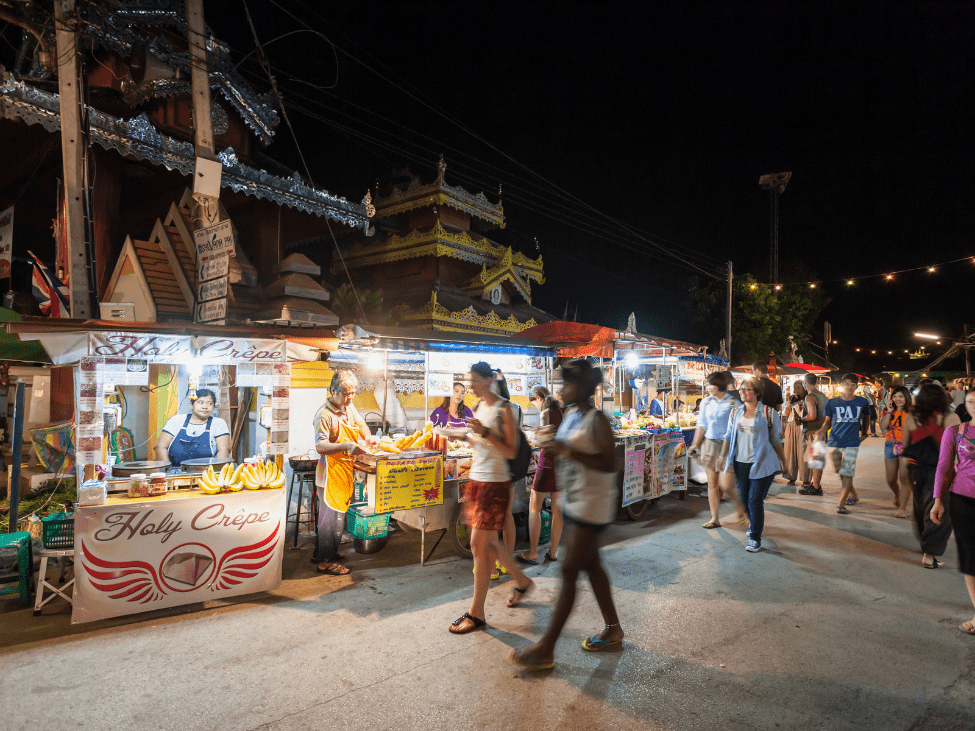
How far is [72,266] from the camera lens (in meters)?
6.20

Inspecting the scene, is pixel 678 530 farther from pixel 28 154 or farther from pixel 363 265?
pixel 363 265

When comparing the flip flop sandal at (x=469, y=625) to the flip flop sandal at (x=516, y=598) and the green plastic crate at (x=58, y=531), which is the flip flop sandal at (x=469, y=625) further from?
the green plastic crate at (x=58, y=531)

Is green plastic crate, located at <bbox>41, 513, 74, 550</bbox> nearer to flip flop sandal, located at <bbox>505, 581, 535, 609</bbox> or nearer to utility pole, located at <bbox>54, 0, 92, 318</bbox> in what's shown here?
utility pole, located at <bbox>54, 0, 92, 318</bbox>

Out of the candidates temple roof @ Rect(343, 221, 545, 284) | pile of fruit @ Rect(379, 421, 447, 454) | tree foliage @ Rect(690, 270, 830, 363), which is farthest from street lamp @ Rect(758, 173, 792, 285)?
pile of fruit @ Rect(379, 421, 447, 454)

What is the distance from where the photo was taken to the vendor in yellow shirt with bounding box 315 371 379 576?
Result: 17.3 feet

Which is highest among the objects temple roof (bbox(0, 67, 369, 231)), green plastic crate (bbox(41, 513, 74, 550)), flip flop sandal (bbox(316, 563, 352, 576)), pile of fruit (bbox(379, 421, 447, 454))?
temple roof (bbox(0, 67, 369, 231))

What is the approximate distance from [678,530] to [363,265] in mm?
19531

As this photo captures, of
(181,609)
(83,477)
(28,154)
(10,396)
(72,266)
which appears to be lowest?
(181,609)

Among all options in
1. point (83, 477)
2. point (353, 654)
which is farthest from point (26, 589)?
point (353, 654)

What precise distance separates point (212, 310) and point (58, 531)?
10.1 ft

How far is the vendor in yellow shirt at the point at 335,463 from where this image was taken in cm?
528

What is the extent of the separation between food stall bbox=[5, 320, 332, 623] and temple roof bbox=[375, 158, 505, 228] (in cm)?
1703

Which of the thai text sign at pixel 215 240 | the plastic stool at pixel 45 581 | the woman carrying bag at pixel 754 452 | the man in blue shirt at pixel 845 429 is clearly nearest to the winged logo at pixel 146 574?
the plastic stool at pixel 45 581

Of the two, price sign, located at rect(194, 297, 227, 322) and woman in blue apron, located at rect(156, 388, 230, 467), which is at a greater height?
price sign, located at rect(194, 297, 227, 322)
